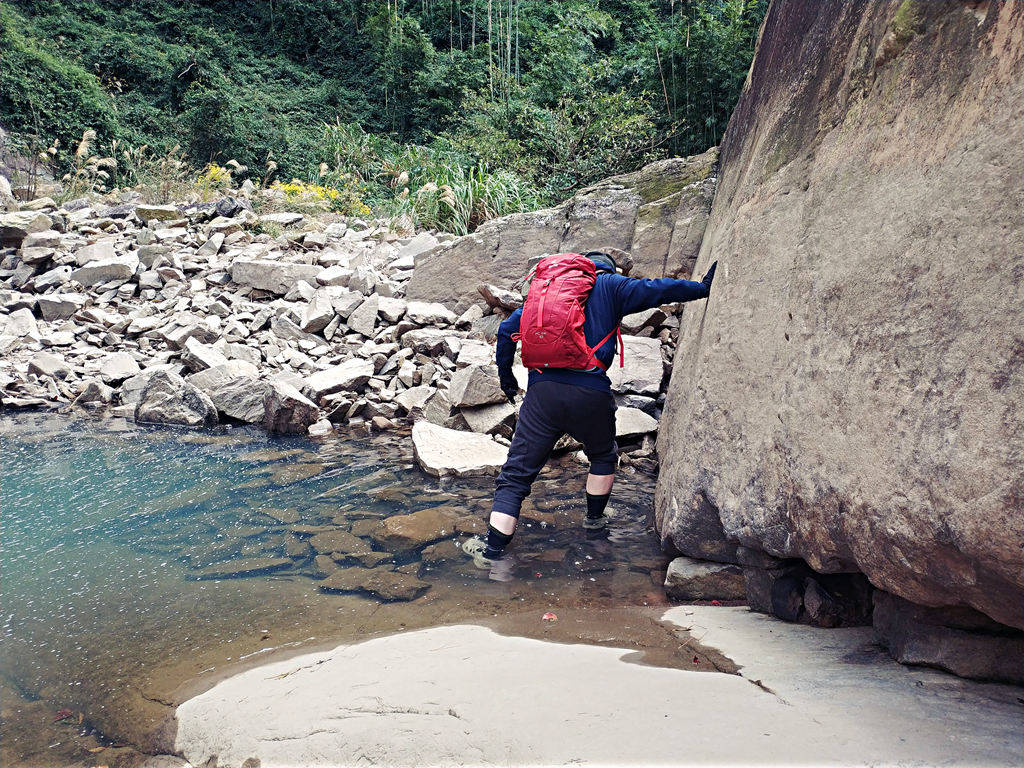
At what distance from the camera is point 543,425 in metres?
3.47

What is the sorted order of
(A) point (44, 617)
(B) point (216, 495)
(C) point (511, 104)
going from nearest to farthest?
(A) point (44, 617) < (B) point (216, 495) < (C) point (511, 104)

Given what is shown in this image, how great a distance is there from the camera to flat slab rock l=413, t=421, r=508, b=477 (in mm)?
4809

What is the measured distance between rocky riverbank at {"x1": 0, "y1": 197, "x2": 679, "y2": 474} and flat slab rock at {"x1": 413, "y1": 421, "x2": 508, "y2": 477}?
0.02m

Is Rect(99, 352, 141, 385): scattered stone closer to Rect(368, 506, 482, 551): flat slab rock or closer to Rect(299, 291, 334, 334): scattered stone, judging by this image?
Rect(299, 291, 334, 334): scattered stone

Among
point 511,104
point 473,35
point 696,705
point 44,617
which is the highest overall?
point 473,35

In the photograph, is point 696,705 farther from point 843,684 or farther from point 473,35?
point 473,35

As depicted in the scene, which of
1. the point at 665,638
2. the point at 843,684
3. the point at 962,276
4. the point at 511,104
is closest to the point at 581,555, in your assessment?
the point at 665,638

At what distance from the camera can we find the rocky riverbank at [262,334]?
18.4 feet

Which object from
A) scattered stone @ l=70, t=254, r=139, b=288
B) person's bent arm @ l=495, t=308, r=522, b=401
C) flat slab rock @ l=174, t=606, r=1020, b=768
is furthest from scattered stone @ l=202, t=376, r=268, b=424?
flat slab rock @ l=174, t=606, r=1020, b=768

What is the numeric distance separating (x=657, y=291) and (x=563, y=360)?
579 mm

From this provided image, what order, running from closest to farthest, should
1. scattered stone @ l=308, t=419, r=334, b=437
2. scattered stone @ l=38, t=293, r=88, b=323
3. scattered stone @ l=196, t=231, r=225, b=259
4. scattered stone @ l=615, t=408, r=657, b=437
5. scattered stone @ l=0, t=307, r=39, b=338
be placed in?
scattered stone @ l=615, t=408, r=657, b=437 < scattered stone @ l=308, t=419, r=334, b=437 < scattered stone @ l=0, t=307, r=39, b=338 < scattered stone @ l=38, t=293, r=88, b=323 < scattered stone @ l=196, t=231, r=225, b=259

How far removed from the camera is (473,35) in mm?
23219

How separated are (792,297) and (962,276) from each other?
0.82 metres

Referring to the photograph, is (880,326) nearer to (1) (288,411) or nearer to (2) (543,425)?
(2) (543,425)
